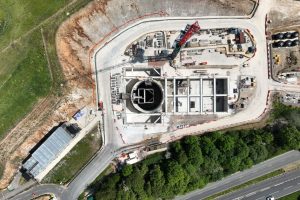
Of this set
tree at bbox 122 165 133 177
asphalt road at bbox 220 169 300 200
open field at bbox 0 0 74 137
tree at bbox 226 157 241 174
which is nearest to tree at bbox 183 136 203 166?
tree at bbox 226 157 241 174

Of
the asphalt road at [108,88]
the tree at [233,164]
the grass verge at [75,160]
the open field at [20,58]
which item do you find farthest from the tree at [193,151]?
the open field at [20,58]

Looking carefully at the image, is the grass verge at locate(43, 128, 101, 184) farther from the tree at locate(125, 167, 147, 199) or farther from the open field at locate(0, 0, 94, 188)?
the tree at locate(125, 167, 147, 199)

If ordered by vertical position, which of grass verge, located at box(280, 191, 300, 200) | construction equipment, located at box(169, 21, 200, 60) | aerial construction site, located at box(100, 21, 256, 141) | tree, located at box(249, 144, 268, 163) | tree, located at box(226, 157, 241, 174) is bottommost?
grass verge, located at box(280, 191, 300, 200)

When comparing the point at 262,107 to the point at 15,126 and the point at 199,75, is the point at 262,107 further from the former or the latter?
the point at 15,126

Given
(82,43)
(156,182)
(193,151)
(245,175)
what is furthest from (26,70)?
(245,175)

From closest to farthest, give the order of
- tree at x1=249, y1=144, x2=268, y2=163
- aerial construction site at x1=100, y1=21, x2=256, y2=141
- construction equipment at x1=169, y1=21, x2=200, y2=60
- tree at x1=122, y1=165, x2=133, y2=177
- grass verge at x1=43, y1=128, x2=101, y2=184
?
tree at x1=122, y1=165, x2=133, y2=177 < grass verge at x1=43, y1=128, x2=101, y2=184 < tree at x1=249, y1=144, x2=268, y2=163 < construction equipment at x1=169, y1=21, x2=200, y2=60 < aerial construction site at x1=100, y1=21, x2=256, y2=141

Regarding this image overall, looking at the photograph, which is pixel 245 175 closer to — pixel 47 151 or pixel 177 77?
pixel 177 77
